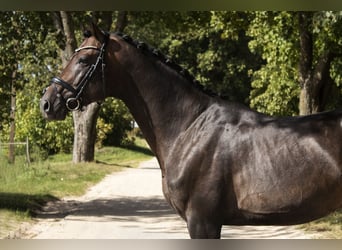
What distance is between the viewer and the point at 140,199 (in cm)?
1130

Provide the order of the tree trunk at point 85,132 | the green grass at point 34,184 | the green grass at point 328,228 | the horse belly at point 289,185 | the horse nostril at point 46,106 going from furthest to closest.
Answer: the tree trunk at point 85,132 < the green grass at point 34,184 < the green grass at point 328,228 < the horse nostril at point 46,106 < the horse belly at point 289,185

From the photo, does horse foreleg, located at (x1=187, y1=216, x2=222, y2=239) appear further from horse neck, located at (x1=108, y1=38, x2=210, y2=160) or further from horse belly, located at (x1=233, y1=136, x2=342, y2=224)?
horse neck, located at (x1=108, y1=38, x2=210, y2=160)

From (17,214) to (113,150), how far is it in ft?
42.4

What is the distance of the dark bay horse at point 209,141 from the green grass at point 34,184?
411cm

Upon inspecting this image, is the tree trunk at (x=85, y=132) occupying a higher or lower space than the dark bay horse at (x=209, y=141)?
lower

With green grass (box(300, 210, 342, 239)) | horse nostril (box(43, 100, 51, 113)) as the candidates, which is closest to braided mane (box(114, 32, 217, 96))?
horse nostril (box(43, 100, 51, 113))

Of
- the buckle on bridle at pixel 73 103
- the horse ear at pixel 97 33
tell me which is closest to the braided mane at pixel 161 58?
the horse ear at pixel 97 33

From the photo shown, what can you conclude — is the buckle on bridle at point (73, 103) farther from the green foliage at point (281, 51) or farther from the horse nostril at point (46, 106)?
the green foliage at point (281, 51)

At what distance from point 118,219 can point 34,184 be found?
327 centimetres

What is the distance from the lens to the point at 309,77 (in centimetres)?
958

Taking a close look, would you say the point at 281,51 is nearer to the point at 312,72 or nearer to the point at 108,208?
the point at 312,72

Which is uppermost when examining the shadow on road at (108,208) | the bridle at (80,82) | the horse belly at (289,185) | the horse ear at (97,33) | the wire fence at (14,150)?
the horse ear at (97,33)

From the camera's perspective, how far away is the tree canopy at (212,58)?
8.86 metres

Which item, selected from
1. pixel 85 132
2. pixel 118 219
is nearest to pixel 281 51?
pixel 85 132
